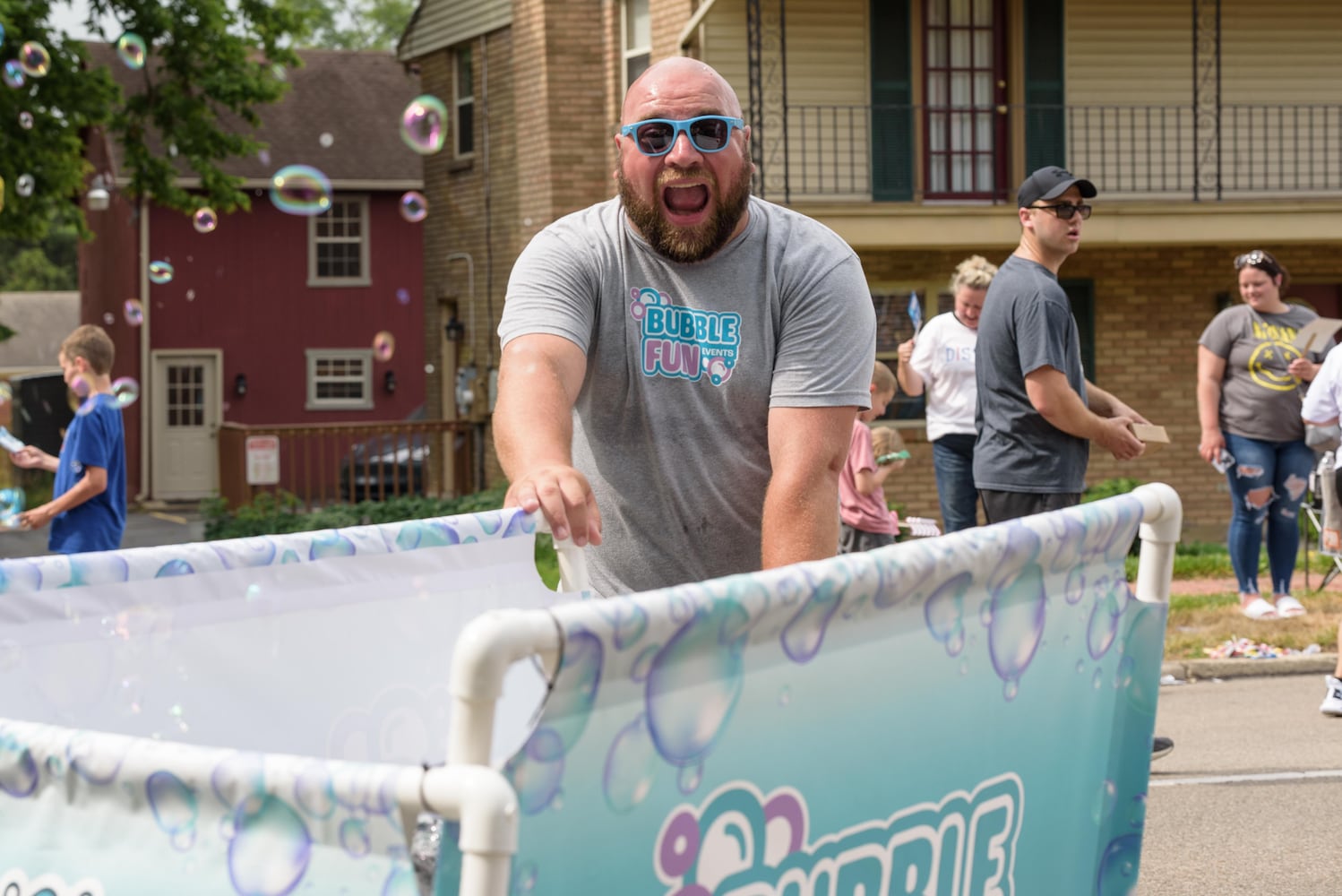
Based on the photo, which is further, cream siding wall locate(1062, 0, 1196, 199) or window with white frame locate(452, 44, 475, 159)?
window with white frame locate(452, 44, 475, 159)

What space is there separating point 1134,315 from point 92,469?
1488 cm

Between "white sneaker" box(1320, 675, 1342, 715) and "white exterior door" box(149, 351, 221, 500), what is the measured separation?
28.5 m

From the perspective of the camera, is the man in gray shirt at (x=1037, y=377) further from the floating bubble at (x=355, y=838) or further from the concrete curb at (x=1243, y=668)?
the floating bubble at (x=355, y=838)

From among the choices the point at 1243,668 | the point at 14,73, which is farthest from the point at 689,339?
the point at 14,73

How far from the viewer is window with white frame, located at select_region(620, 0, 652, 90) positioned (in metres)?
21.7

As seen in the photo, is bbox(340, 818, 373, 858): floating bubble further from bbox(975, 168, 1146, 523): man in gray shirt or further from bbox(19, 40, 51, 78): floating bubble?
bbox(19, 40, 51, 78): floating bubble

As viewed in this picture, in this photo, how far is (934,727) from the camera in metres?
1.96

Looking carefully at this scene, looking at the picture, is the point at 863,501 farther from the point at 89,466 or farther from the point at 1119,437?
the point at 89,466

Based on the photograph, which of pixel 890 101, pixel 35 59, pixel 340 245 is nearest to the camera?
pixel 35 59

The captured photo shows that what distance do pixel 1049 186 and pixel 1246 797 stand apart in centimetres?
238

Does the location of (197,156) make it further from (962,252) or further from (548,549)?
(548,549)

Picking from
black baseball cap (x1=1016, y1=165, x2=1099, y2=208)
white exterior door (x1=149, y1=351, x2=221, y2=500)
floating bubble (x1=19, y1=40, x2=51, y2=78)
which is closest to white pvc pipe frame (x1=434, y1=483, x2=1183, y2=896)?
black baseball cap (x1=1016, y1=165, x2=1099, y2=208)

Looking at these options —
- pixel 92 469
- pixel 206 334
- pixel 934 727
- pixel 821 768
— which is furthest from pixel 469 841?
pixel 206 334

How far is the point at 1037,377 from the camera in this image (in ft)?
21.0
